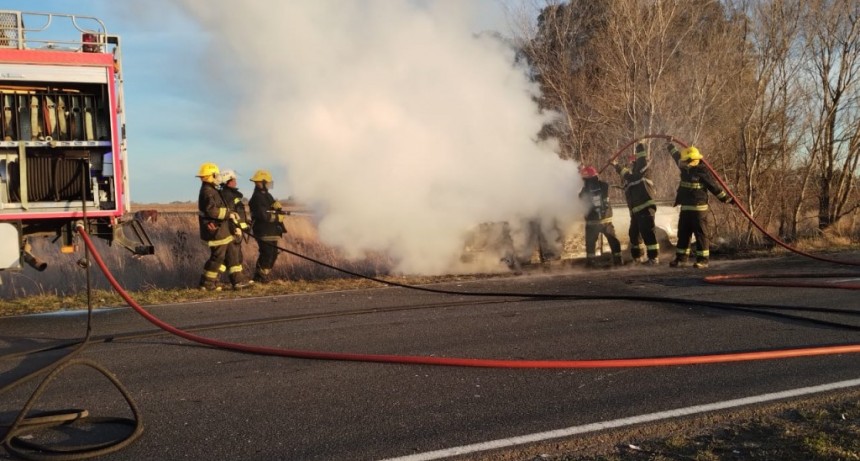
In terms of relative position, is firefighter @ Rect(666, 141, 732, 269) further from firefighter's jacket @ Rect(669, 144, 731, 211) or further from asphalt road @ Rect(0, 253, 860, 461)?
asphalt road @ Rect(0, 253, 860, 461)

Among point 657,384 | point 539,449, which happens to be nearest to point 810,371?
point 657,384

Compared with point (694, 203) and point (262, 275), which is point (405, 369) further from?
point (694, 203)

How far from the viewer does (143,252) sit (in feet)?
28.9

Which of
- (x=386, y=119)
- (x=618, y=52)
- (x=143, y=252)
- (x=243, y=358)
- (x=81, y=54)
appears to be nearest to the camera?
(x=243, y=358)

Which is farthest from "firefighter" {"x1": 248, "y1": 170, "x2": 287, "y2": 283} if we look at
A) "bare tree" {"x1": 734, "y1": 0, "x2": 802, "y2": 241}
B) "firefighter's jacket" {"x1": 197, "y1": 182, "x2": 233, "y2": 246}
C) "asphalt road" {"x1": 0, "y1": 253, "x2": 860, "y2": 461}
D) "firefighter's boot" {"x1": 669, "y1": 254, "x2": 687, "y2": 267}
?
"bare tree" {"x1": 734, "y1": 0, "x2": 802, "y2": 241}

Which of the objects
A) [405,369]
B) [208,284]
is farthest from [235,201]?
[405,369]

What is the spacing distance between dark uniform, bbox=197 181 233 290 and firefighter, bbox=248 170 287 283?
796mm

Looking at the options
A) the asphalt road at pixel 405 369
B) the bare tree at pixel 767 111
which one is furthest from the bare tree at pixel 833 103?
Answer: the asphalt road at pixel 405 369

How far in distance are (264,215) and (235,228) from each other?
0.65m

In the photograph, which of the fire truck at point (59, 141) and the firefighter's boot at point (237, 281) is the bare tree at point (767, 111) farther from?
the fire truck at point (59, 141)

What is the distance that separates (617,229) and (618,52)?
8666 mm

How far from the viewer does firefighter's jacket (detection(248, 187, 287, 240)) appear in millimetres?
11562

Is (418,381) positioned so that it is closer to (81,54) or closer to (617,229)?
(81,54)

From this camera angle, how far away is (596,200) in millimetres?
12852
